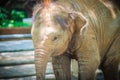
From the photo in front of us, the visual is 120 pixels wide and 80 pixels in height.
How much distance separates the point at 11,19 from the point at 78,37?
646cm

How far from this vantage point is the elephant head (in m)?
3.36

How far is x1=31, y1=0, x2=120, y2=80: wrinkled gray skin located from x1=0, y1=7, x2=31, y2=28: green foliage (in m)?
4.75

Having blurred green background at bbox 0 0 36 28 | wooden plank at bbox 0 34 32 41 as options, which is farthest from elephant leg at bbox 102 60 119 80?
blurred green background at bbox 0 0 36 28

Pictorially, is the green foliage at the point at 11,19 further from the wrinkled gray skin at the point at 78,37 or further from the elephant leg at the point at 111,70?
the wrinkled gray skin at the point at 78,37

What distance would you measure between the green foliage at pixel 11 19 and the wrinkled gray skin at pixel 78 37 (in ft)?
15.6

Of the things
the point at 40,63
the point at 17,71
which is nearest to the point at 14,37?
the point at 17,71

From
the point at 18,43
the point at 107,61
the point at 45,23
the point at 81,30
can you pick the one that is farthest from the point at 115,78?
the point at 18,43

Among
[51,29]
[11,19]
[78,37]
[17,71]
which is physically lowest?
[17,71]

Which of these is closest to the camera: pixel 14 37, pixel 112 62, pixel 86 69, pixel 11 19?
pixel 86 69

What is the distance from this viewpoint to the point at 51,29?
11.3 ft

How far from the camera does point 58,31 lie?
3482 mm

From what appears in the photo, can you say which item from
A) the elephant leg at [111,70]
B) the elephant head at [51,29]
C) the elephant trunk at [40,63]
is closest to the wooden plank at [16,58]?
the elephant leg at [111,70]

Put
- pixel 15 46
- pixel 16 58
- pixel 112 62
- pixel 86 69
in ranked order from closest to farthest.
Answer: pixel 86 69 < pixel 112 62 < pixel 16 58 < pixel 15 46

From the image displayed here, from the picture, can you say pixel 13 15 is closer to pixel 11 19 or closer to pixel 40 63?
pixel 11 19
